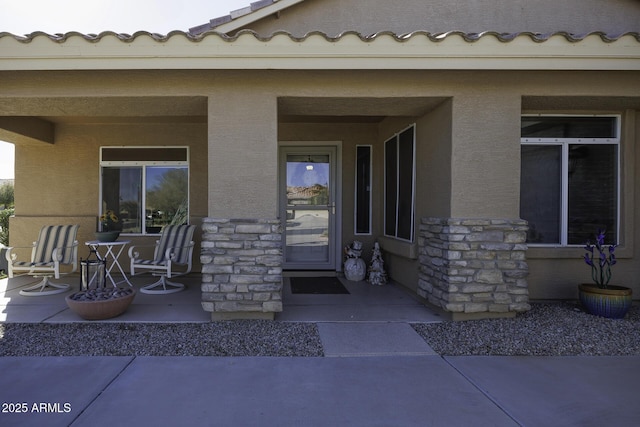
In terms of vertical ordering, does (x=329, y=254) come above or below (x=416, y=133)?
below

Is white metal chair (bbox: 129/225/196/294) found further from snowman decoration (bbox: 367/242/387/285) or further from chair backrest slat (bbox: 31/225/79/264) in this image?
snowman decoration (bbox: 367/242/387/285)

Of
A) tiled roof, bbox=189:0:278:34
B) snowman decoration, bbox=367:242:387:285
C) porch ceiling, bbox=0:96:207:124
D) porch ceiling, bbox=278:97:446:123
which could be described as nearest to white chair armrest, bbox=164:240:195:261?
porch ceiling, bbox=0:96:207:124

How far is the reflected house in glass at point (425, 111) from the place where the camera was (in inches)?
162

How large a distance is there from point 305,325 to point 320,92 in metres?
2.54

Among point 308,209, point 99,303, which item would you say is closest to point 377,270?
point 308,209

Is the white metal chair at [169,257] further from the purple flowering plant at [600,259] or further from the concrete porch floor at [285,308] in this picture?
the purple flowering plant at [600,259]

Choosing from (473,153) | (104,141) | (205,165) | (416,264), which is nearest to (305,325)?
(416,264)

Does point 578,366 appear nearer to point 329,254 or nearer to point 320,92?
point 320,92

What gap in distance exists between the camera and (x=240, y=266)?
14.3 ft

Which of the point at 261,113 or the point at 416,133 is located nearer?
the point at 261,113

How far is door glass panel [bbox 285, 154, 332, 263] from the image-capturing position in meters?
7.50

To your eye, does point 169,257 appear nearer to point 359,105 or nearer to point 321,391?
point 359,105

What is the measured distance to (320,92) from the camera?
179 inches

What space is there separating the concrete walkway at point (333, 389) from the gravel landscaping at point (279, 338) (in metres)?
0.16
